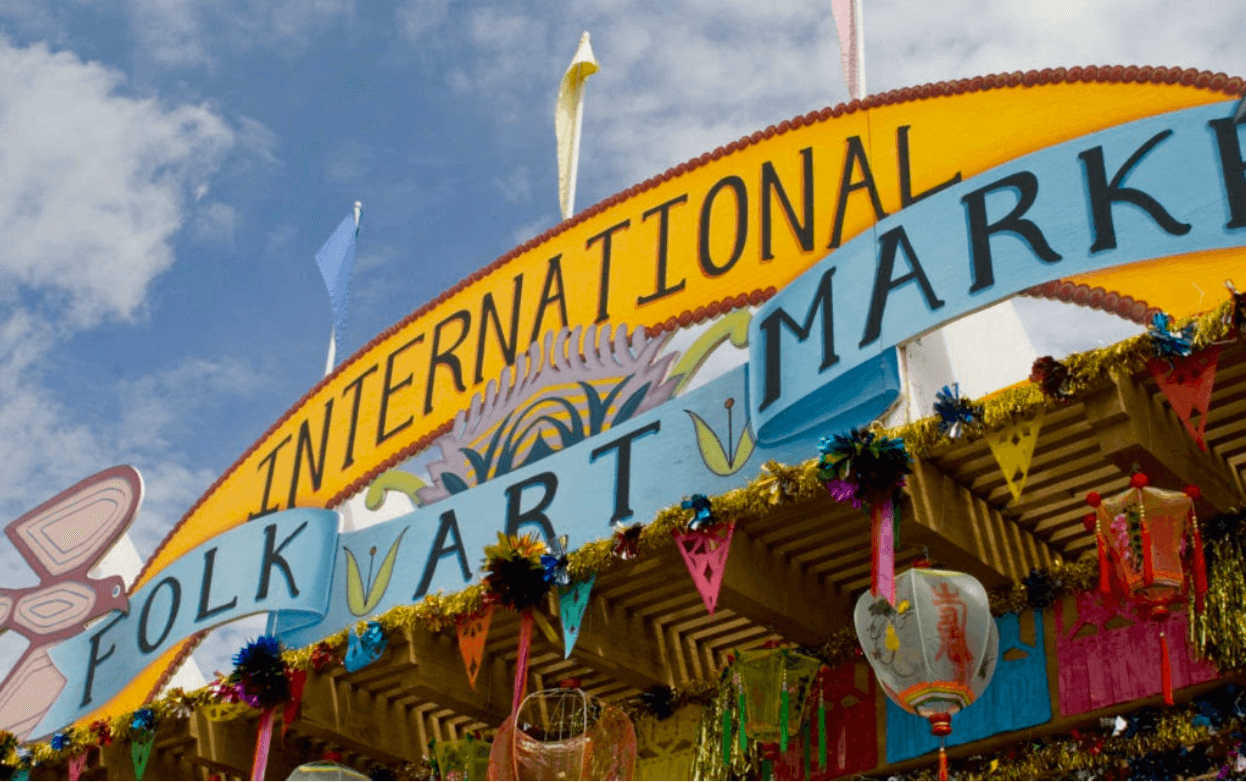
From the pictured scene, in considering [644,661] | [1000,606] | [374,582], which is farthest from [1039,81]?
[374,582]

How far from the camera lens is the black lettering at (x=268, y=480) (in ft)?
39.2

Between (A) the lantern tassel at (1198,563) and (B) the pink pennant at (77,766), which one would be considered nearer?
(A) the lantern tassel at (1198,563)

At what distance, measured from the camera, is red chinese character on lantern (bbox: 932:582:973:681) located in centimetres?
636

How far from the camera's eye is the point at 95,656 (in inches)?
463

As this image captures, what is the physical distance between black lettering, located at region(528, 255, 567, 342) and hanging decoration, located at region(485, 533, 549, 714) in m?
3.39

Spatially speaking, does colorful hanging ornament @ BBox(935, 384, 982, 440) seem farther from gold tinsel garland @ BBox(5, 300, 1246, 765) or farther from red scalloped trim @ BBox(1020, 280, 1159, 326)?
red scalloped trim @ BBox(1020, 280, 1159, 326)

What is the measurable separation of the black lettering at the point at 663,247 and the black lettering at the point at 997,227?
257cm

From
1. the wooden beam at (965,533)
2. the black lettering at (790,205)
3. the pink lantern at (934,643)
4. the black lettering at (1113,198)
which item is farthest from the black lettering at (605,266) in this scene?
the pink lantern at (934,643)

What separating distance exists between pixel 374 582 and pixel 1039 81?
5.36 meters

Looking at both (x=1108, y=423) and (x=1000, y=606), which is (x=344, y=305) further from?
(x=1108, y=423)

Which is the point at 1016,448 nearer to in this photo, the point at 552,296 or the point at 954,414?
the point at 954,414

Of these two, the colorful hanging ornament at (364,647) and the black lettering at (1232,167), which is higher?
the black lettering at (1232,167)

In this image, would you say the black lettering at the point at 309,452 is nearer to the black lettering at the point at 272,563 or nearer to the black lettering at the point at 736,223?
the black lettering at the point at 272,563

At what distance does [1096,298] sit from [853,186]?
6.69 ft
